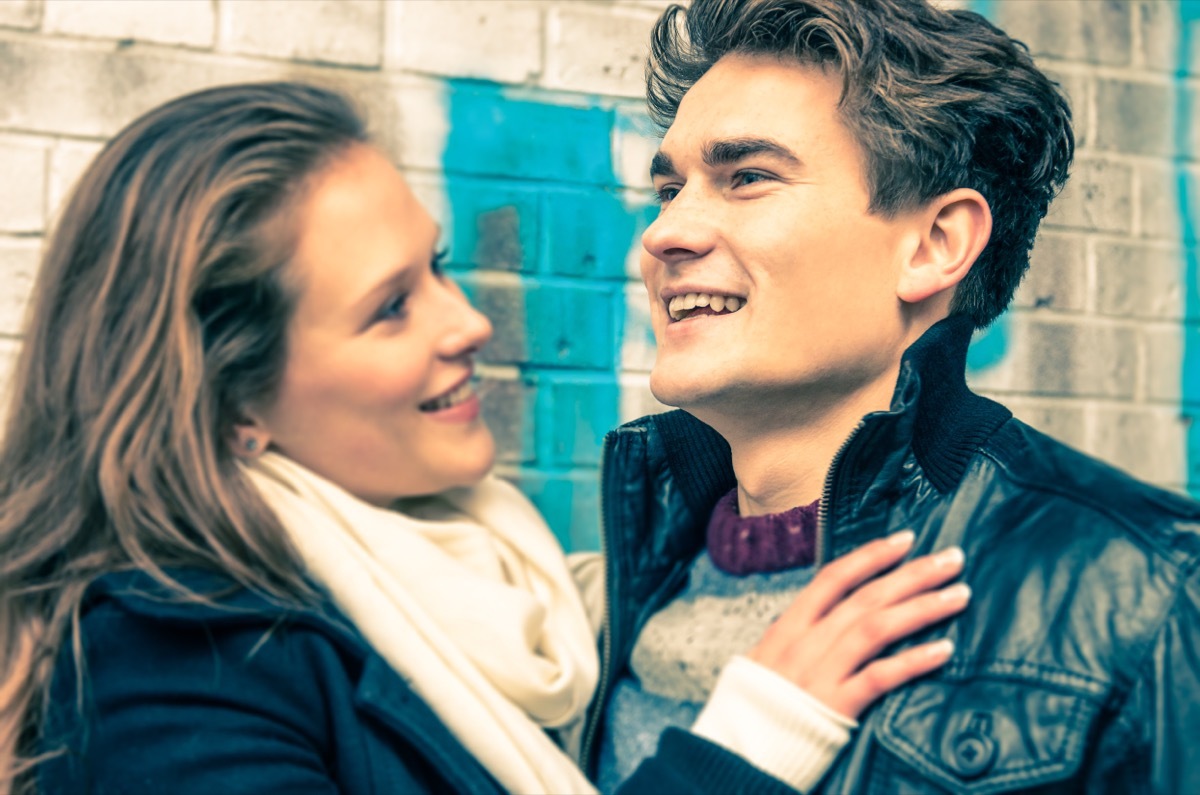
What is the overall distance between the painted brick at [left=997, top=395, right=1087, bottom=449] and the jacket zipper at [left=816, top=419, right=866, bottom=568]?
1.23m

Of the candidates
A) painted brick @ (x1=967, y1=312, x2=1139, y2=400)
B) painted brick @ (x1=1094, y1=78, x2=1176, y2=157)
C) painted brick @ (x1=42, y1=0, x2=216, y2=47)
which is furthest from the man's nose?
painted brick @ (x1=1094, y1=78, x2=1176, y2=157)

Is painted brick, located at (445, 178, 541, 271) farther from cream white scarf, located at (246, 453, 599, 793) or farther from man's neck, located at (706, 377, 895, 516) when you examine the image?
man's neck, located at (706, 377, 895, 516)

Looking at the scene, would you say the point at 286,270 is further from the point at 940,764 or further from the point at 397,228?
the point at 940,764

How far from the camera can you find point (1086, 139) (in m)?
2.72

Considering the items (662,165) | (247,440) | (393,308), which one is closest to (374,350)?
(393,308)

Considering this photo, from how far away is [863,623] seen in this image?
1468mm

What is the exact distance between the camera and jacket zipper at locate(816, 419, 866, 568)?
158 cm

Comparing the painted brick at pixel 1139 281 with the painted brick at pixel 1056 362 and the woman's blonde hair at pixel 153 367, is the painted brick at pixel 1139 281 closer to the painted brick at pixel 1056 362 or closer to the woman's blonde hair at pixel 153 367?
the painted brick at pixel 1056 362

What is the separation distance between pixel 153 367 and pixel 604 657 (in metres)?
0.85

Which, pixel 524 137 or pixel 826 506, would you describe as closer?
pixel 826 506

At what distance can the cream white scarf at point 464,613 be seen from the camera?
1839 millimetres

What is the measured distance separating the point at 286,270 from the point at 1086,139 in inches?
71.1

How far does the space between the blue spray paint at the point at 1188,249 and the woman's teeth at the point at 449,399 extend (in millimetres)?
1686

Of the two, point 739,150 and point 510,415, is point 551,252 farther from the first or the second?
point 739,150
